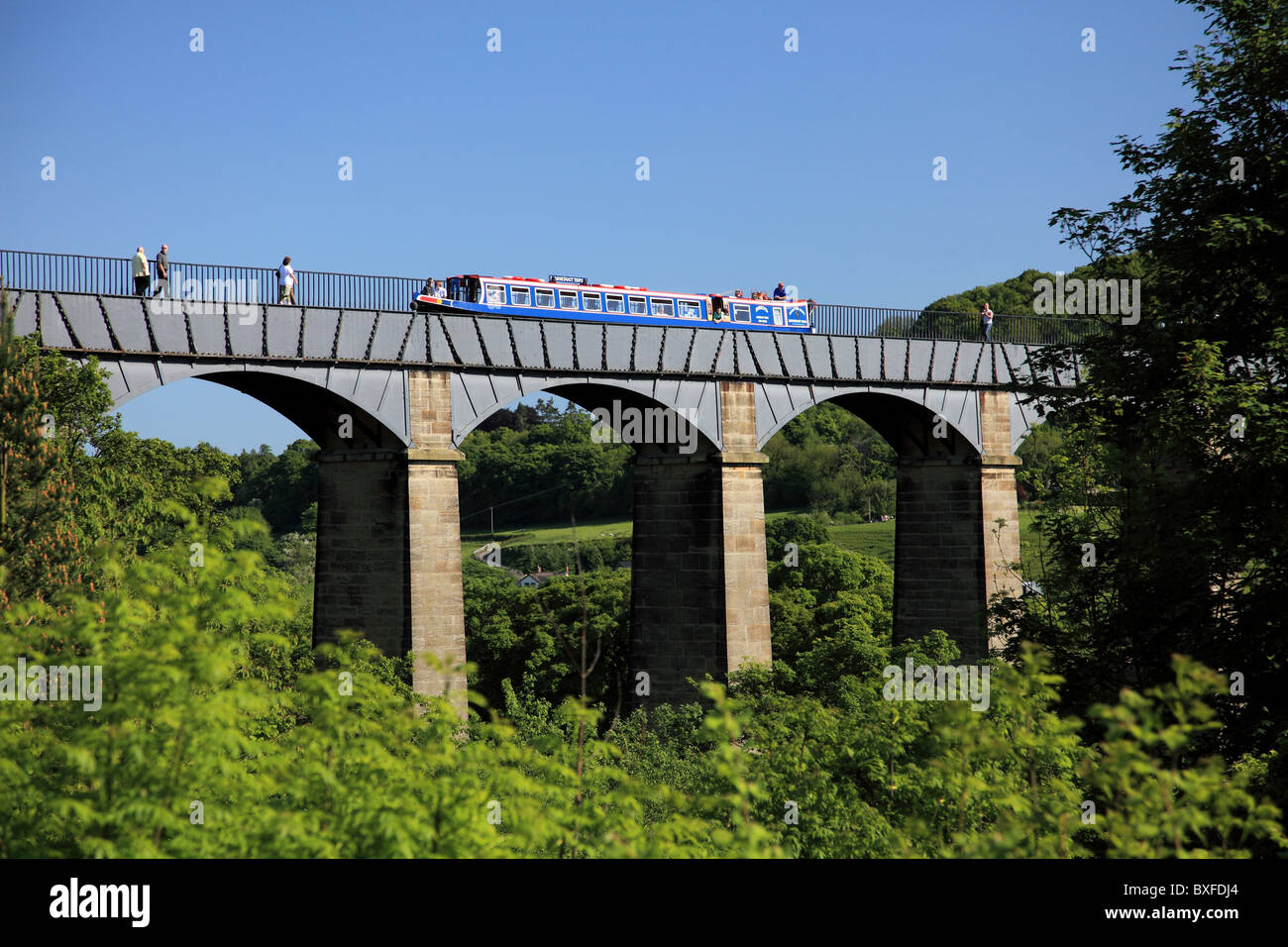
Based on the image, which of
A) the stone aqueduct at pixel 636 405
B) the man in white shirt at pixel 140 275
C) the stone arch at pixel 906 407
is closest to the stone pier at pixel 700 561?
the stone aqueduct at pixel 636 405

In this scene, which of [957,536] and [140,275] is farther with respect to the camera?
[957,536]

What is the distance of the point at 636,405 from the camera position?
35562mm

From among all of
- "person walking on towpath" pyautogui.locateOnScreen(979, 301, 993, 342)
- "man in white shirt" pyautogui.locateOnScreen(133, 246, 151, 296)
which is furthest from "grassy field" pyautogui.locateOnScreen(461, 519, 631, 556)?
"man in white shirt" pyautogui.locateOnScreen(133, 246, 151, 296)

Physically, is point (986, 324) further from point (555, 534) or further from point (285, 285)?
point (555, 534)

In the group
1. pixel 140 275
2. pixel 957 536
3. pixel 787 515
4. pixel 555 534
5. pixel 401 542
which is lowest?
pixel 555 534

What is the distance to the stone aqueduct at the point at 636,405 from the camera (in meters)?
28.6

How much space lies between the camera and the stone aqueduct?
2862 cm

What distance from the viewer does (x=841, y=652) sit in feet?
114

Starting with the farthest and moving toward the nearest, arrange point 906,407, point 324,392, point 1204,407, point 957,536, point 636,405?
point 906,407
point 957,536
point 636,405
point 324,392
point 1204,407

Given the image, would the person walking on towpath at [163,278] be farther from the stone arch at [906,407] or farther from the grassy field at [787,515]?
the grassy field at [787,515]

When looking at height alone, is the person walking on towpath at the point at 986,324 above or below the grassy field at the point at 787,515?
above

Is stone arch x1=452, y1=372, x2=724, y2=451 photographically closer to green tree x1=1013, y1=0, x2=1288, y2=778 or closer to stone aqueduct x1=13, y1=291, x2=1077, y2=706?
stone aqueduct x1=13, y1=291, x2=1077, y2=706

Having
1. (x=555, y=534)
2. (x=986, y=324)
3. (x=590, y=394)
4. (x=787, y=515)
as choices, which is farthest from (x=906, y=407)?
(x=555, y=534)

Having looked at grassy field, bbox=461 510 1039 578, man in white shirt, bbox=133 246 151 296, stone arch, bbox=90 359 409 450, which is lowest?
grassy field, bbox=461 510 1039 578
